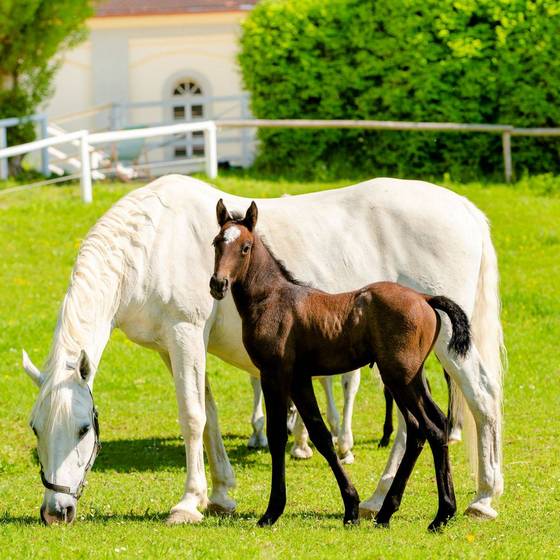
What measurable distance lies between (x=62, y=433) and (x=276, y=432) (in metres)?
1.16

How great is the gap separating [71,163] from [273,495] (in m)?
22.0

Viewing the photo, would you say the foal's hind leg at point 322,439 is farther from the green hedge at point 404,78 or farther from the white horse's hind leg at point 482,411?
the green hedge at point 404,78

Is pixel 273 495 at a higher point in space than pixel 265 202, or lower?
lower

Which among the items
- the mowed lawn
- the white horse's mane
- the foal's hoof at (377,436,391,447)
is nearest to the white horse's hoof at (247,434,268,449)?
the mowed lawn

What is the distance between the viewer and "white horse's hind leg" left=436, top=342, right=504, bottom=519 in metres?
6.96

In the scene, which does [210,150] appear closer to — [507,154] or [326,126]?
[326,126]

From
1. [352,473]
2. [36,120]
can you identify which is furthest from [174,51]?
[352,473]

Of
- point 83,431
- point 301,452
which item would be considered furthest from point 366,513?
point 301,452

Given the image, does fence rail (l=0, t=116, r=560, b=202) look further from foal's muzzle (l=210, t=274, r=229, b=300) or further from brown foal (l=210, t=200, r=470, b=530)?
foal's muzzle (l=210, t=274, r=229, b=300)

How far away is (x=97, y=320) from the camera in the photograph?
693 centimetres

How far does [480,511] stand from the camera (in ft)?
22.5

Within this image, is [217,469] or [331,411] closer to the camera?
[217,469]

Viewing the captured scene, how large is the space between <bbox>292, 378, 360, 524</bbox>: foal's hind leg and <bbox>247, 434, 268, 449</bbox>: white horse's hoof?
10.6 feet

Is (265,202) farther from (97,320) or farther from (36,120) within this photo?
(36,120)
